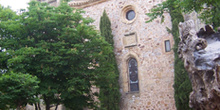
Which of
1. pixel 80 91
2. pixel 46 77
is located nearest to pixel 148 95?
pixel 80 91

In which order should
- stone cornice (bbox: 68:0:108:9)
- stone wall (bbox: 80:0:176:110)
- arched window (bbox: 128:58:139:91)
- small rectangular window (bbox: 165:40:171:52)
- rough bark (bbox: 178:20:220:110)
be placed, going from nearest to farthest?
rough bark (bbox: 178:20:220:110) < stone wall (bbox: 80:0:176:110) < small rectangular window (bbox: 165:40:171:52) < arched window (bbox: 128:58:139:91) < stone cornice (bbox: 68:0:108:9)

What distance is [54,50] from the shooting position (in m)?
13.3

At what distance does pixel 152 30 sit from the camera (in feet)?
59.4

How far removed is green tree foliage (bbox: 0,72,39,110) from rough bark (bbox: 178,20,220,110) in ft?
20.6

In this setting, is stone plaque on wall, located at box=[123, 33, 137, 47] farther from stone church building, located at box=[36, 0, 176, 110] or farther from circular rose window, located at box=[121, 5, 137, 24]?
circular rose window, located at box=[121, 5, 137, 24]

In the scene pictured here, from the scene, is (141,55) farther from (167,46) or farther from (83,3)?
(83,3)

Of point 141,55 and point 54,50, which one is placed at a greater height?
point 141,55

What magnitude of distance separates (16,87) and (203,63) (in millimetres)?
7471

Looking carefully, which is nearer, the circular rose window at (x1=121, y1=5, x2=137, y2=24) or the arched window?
the arched window

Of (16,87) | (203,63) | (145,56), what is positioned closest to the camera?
(203,63)

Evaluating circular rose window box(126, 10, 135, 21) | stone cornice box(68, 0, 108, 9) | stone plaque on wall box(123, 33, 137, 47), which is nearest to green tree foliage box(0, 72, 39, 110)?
stone plaque on wall box(123, 33, 137, 47)

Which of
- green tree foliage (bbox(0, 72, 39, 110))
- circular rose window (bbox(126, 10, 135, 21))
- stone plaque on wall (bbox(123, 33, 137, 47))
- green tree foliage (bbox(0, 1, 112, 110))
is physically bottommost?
green tree foliage (bbox(0, 72, 39, 110))

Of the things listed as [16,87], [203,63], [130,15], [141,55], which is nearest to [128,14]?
[130,15]

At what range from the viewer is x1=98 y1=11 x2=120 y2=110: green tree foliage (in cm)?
1414
